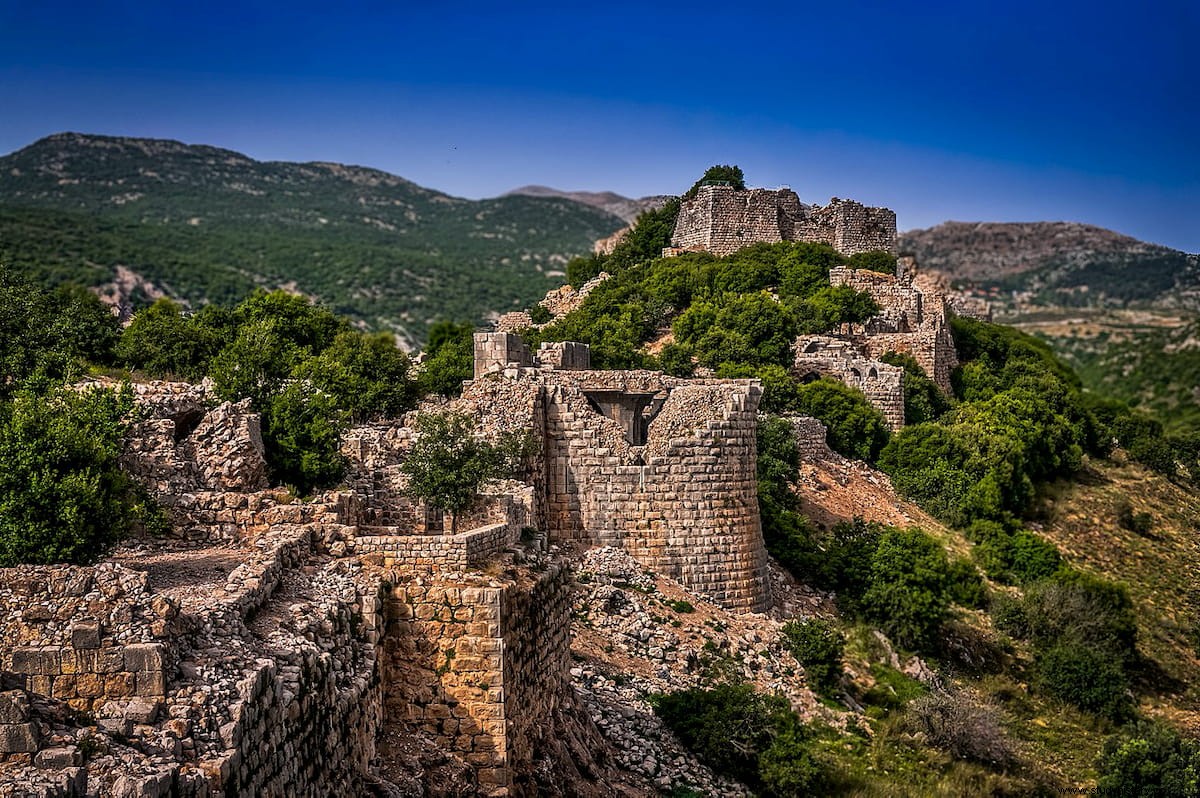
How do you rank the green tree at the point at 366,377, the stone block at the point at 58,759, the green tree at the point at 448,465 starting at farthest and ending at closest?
the green tree at the point at 366,377 → the green tree at the point at 448,465 → the stone block at the point at 58,759

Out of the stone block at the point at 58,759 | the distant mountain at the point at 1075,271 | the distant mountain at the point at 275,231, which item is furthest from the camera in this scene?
the distant mountain at the point at 1075,271

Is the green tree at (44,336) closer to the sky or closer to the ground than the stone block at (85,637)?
closer to the sky

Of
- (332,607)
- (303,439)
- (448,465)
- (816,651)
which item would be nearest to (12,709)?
(332,607)

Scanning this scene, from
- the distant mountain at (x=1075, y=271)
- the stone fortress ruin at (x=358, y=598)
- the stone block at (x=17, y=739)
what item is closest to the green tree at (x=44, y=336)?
the stone fortress ruin at (x=358, y=598)

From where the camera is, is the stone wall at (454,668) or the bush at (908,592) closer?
the stone wall at (454,668)

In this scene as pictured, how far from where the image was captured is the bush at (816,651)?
18.5 m

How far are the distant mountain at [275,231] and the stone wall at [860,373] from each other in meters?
42.1

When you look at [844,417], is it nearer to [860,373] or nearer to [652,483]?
[860,373]

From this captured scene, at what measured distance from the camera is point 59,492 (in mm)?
11008

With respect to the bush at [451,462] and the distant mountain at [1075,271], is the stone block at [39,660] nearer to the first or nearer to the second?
the bush at [451,462]

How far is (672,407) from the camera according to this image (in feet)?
62.2

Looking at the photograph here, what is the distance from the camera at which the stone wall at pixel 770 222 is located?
43.9 metres

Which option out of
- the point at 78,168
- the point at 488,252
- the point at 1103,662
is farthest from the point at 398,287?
the point at 1103,662

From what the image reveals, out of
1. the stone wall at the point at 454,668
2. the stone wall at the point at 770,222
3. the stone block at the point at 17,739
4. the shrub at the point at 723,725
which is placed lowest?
the shrub at the point at 723,725
